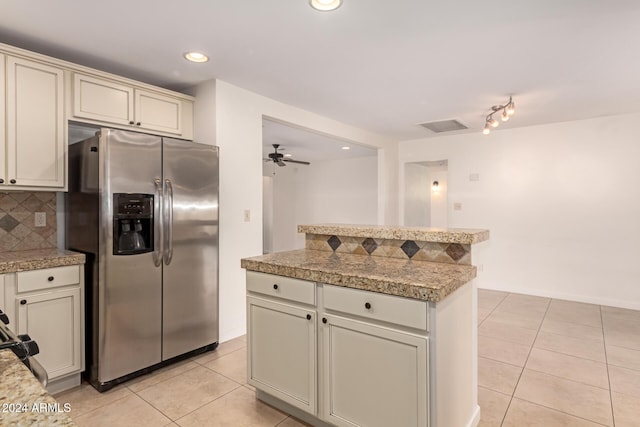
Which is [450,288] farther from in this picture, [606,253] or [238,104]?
[606,253]

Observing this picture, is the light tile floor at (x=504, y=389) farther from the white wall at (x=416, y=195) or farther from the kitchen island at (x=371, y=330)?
the white wall at (x=416, y=195)

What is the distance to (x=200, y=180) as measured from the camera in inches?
109

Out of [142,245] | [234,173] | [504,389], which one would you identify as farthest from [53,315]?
[504,389]

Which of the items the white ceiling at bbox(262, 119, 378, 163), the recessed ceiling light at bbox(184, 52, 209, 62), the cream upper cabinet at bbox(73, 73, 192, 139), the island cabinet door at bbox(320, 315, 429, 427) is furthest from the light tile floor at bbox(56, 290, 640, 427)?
the white ceiling at bbox(262, 119, 378, 163)

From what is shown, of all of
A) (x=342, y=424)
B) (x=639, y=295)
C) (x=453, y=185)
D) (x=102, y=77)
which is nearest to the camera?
(x=342, y=424)

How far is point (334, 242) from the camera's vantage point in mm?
2404

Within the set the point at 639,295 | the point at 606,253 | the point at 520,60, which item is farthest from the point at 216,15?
the point at 639,295

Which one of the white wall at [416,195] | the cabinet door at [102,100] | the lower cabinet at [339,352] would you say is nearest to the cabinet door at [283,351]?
the lower cabinet at [339,352]

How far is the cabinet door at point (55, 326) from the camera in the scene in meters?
2.15

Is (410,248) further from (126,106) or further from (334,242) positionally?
(126,106)

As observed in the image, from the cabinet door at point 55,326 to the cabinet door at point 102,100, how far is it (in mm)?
1292

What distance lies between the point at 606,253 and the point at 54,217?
5.99 meters

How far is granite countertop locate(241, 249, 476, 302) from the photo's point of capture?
4.90 feet

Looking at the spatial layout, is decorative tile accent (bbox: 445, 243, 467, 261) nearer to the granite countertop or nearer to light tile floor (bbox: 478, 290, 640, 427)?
the granite countertop
